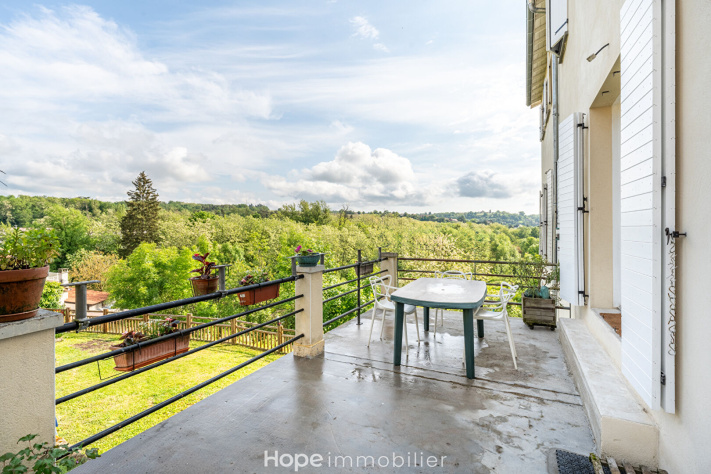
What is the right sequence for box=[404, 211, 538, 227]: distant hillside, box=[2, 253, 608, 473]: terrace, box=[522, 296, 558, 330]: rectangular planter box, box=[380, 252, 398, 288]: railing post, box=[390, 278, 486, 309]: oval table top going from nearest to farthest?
1. box=[2, 253, 608, 473]: terrace
2. box=[390, 278, 486, 309]: oval table top
3. box=[522, 296, 558, 330]: rectangular planter box
4. box=[380, 252, 398, 288]: railing post
5. box=[404, 211, 538, 227]: distant hillside

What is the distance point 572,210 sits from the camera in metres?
3.23

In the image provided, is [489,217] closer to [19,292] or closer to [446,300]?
[446,300]

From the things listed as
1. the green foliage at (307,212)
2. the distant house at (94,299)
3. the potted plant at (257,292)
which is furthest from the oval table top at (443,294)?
the green foliage at (307,212)

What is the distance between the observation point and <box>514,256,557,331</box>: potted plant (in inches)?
164

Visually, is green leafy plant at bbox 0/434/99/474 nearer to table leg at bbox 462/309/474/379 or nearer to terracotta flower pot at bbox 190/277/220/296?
terracotta flower pot at bbox 190/277/220/296

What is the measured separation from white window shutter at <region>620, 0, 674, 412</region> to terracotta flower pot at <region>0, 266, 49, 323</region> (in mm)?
2428

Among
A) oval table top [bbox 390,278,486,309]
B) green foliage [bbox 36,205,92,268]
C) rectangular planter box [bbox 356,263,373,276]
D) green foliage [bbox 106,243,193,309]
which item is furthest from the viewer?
green foliage [bbox 36,205,92,268]

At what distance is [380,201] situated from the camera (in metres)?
33.3

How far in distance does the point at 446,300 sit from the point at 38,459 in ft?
8.21

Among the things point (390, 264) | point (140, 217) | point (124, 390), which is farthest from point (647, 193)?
point (140, 217)

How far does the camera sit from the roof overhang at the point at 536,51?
21.2 feet

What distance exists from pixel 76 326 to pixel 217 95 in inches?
1504

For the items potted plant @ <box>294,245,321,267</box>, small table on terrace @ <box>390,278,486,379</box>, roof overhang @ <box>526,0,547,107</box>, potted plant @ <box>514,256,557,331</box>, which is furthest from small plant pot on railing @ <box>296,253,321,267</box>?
roof overhang @ <box>526,0,547,107</box>

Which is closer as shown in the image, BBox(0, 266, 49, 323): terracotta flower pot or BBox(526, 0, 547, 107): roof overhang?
BBox(0, 266, 49, 323): terracotta flower pot
